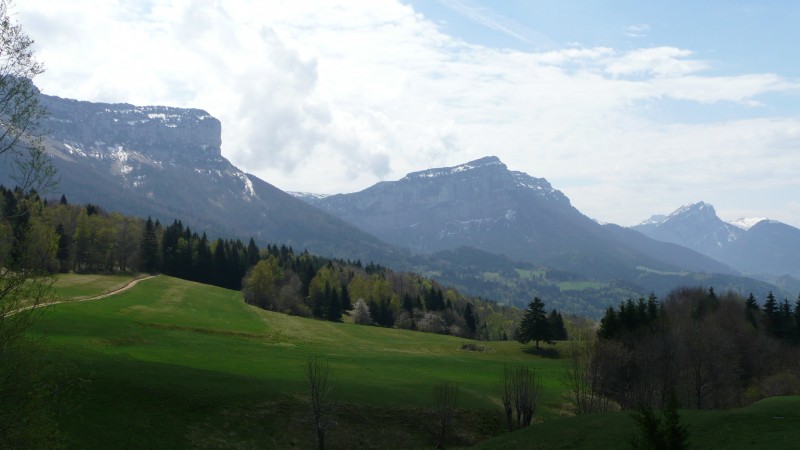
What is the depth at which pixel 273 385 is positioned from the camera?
56.1 meters

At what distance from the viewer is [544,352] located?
4345 inches

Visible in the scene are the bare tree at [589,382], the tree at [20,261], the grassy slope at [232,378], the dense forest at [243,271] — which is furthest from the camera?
the dense forest at [243,271]

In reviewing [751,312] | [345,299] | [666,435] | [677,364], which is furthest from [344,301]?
[666,435]

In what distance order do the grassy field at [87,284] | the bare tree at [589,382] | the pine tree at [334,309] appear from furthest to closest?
1. the pine tree at [334,309]
2. the grassy field at [87,284]
3. the bare tree at [589,382]

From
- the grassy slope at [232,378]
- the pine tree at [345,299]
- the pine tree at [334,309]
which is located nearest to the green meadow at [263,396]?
the grassy slope at [232,378]

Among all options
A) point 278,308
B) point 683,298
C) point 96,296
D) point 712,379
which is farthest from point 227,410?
point 683,298

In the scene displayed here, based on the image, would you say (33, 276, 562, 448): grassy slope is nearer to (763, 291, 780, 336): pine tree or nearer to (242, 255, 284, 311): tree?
(242, 255, 284, 311): tree

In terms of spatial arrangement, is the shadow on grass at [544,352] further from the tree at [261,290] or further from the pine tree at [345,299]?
the pine tree at [345,299]

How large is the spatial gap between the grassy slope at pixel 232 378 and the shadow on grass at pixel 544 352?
93.6 inches

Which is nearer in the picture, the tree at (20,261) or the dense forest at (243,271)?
the tree at (20,261)

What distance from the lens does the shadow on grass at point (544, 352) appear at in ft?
356

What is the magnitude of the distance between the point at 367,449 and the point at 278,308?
9182 centimetres

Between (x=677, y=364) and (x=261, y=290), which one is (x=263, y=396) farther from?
(x=261, y=290)

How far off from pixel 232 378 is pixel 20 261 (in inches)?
1402
